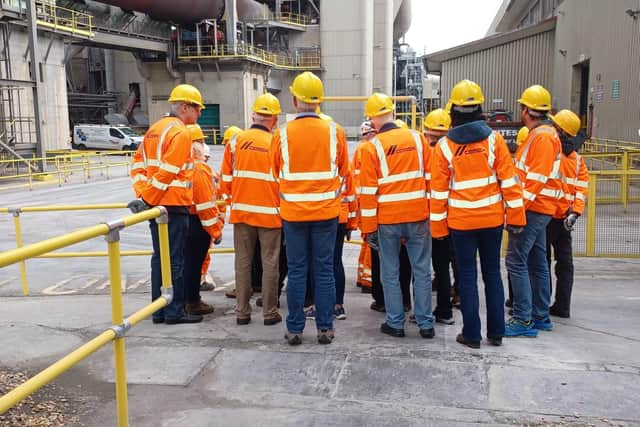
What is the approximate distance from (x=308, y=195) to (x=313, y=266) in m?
0.58

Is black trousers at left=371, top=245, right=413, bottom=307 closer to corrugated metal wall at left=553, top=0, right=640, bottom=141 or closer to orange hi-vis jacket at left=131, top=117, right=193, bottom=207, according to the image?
orange hi-vis jacket at left=131, top=117, right=193, bottom=207

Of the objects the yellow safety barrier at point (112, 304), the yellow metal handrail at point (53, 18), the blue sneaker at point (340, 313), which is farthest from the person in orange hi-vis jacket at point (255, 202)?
the yellow metal handrail at point (53, 18)

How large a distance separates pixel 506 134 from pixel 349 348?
581 inches

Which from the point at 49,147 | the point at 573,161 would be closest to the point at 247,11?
the point at 49,147

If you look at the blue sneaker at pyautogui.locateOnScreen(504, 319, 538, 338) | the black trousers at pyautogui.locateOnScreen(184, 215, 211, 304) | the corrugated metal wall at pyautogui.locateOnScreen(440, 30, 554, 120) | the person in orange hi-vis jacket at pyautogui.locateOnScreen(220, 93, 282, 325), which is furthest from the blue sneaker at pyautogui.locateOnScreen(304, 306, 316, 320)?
the corrugated metal wall at pyautogui.locateOnScreen(440, 30, 554, 120)

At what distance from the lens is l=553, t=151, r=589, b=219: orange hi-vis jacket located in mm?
5309

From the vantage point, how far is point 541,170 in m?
4.96

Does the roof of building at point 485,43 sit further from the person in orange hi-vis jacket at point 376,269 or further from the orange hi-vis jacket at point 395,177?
the orange hi-vis jacket at point 395,177

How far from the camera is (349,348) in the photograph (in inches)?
183

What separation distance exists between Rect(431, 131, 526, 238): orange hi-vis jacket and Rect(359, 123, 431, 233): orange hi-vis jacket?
A: 0.22 meters

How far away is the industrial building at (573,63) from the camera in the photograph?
65.8 ft

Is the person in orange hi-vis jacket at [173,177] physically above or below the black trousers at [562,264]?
above

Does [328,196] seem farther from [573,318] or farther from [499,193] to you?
[573,318]

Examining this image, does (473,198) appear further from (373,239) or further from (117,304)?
(117,304)
